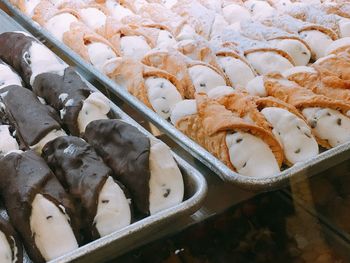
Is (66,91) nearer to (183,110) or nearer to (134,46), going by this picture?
(183,110)

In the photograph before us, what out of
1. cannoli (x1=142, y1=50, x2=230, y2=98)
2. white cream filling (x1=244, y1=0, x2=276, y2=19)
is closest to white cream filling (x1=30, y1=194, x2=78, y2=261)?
cannoli (x1=142, y1=50, x2=230, y2=98)

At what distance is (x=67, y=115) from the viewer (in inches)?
66.2

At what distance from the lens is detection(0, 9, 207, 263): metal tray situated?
1285mm

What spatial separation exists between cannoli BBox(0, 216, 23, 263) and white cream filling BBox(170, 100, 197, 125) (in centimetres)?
68

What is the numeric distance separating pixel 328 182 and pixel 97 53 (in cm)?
102

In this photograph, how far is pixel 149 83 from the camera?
1.95 metres

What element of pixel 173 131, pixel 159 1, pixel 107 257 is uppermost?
pixel 159 1

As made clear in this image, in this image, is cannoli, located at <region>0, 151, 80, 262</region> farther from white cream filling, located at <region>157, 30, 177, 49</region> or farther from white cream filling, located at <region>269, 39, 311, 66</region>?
white cream filling, located at <region>269, 39, 311, 66</region>

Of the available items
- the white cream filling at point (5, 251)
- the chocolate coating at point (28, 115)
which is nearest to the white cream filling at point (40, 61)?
the chocolate coating at point (28, 115)

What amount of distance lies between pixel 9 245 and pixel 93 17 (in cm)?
139

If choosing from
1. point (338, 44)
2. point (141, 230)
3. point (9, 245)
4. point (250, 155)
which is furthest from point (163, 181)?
point (338, 44)

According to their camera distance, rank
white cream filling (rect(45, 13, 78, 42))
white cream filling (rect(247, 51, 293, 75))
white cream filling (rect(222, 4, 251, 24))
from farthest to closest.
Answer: white cream filling (rect(222, 4, 251, 24)) < white cream filling (rect(45, 13, 78, 42)) < white cream filling (rect(247, 51, 293, 75))

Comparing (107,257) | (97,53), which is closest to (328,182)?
(107,257)

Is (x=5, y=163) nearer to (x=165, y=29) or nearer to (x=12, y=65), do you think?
(x=12, y=65)
